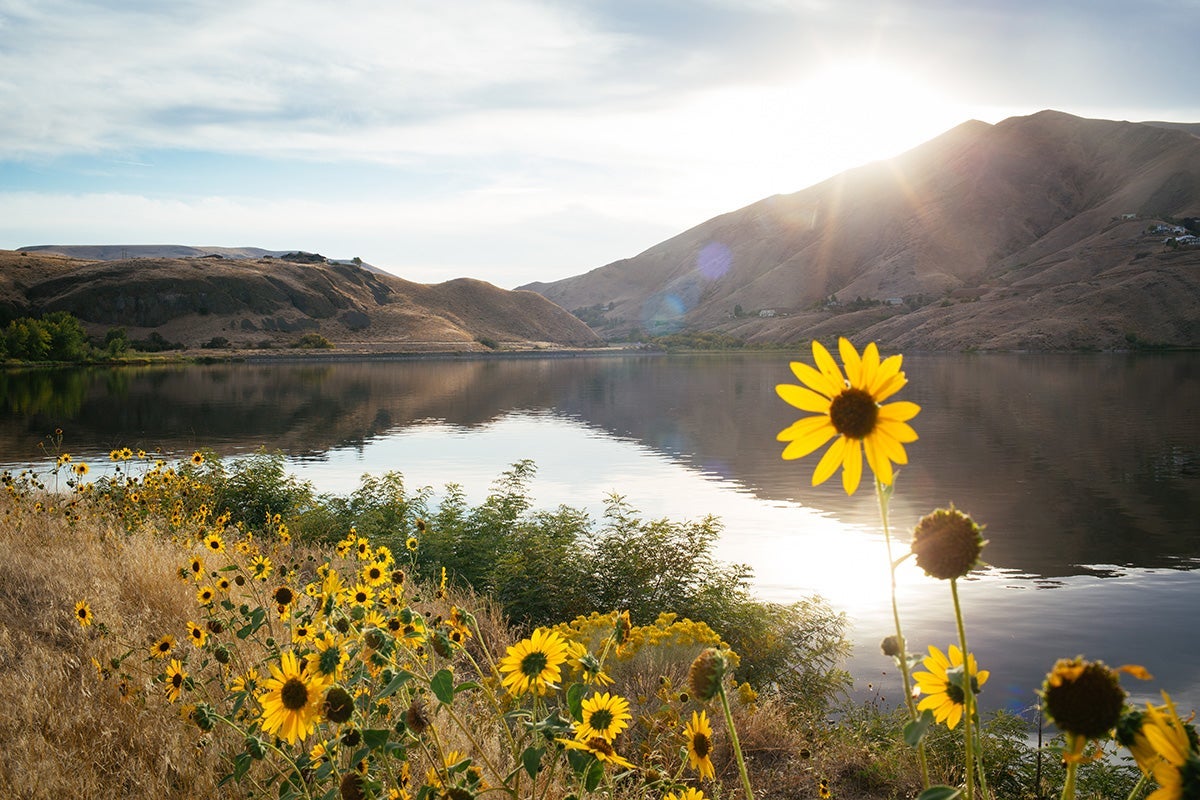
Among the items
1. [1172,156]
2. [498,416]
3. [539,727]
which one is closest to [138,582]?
[539,727]

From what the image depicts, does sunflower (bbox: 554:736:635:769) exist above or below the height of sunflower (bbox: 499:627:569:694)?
below

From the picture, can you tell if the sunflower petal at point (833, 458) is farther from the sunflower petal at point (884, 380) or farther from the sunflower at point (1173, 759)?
the sunflower at point (1173, 759)

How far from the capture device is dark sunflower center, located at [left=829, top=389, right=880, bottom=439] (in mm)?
Result: 1675

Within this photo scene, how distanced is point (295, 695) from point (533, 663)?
0.75 m

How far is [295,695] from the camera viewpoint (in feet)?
8.71

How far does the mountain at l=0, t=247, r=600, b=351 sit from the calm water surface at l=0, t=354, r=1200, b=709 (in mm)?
56728

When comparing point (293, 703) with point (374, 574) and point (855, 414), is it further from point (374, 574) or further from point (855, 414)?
point (855, 414)

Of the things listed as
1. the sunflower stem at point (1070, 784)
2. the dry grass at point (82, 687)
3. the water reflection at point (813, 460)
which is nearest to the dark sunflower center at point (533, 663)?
the sunflower stem at point (1070, 784)

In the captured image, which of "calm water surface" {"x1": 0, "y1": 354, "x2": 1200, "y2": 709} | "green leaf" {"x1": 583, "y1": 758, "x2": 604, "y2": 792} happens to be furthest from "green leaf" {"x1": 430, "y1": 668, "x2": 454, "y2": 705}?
"calm water surface" {"x1": 0, "y1": 354, "x2": 1200, "y2": 709}

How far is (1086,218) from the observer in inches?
6442

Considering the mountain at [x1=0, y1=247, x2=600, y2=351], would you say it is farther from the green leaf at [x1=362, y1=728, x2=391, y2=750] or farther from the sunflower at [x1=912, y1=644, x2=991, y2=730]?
the sunflower at [x1=912, y1=644, x2=991, y2=730]

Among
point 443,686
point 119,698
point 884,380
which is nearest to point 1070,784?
point 884,380

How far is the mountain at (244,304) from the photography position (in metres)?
112

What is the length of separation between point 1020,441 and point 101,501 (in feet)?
89.7
